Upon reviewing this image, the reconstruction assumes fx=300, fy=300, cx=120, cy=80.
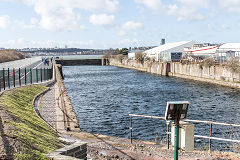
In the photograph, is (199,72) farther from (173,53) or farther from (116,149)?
(116,149)

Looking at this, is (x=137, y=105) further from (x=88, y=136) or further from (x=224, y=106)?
(x=88, y=136)

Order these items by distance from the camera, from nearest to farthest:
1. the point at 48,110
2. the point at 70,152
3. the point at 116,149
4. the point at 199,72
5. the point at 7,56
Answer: the point at 70,152 → the point at 116,149 → the point at 48,110 → the point at 199,72 → the point at 7,56

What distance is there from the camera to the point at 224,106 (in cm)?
3350

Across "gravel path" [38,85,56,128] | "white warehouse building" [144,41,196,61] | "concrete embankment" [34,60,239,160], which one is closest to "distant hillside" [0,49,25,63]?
"white warehouse building" [144,41,196,61]

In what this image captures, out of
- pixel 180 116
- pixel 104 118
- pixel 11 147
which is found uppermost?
pixel 180 116

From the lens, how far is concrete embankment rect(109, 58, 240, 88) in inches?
2076

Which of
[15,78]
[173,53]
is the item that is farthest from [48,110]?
[173,53]

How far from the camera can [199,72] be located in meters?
65.2

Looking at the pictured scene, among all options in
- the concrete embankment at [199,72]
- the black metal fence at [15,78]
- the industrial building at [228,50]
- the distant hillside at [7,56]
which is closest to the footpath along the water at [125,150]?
the black metal fence at [15,78]

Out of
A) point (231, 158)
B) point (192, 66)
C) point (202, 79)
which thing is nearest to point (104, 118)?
point (231, 158)

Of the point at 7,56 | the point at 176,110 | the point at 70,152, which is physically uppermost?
the point at 7,56

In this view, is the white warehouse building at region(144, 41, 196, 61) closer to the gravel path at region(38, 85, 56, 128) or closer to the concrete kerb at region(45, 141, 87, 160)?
the gravel path at region(38, 85, 56, 128)

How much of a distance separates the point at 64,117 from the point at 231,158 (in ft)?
37.2

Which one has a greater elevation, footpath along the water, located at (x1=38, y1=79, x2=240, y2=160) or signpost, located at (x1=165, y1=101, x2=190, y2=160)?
signpost, located at (x1=165, y1=101, x2=190, y2=160)
